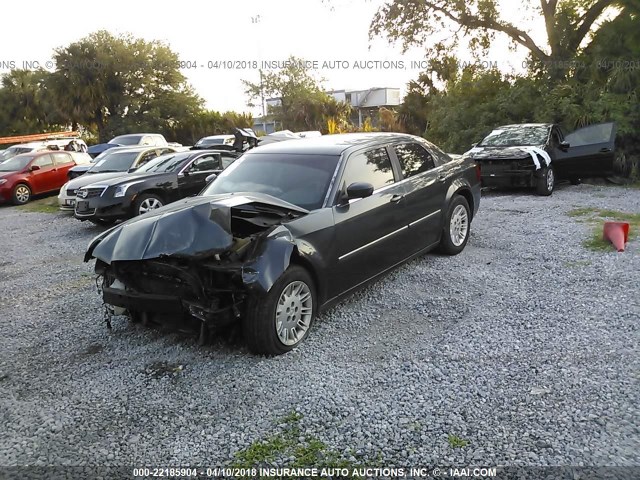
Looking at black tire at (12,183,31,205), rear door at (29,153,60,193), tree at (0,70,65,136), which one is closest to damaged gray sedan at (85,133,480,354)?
black tire at (12,183,31,205)

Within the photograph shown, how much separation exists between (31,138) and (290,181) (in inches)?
1150

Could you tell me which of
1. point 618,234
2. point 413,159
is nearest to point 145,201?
point 413,159

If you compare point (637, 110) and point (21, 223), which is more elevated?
point (637, 110)

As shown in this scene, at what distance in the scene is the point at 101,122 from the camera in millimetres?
40406

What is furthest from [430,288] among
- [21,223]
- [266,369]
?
[21,223]

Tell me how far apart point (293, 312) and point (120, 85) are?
135ft

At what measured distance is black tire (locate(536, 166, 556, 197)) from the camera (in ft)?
35.0

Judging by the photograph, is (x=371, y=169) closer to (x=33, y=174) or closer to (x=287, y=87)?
(x=33, y=174)

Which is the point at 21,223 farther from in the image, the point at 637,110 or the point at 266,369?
the point at 637,110

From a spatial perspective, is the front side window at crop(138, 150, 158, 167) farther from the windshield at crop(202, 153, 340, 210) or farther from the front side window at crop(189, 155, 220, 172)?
the windshield at crop(202, 153, 340, 210)

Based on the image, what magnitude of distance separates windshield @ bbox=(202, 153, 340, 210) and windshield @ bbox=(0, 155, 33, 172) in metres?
12.9

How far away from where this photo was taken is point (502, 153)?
10977 millimetres

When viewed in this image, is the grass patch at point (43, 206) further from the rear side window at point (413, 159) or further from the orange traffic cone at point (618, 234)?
the orange traffic cone at point (618, 234)

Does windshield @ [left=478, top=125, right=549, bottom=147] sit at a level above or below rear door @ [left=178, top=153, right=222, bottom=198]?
above
